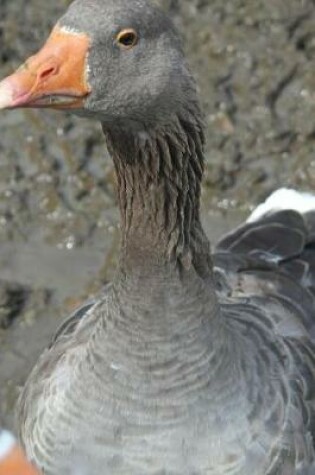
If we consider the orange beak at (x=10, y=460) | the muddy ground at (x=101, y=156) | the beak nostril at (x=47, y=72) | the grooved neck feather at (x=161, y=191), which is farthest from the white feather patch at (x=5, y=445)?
the muddy ground at (x=101, y=156)

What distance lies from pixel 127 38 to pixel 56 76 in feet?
0.68

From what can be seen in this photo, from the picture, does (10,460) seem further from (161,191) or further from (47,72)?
(161,191)

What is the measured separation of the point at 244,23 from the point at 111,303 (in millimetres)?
2827

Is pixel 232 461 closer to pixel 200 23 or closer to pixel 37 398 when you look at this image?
pixel 37 398

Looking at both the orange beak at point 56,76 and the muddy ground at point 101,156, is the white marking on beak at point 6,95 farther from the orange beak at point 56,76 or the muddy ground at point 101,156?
the muddy ground at point 101,156

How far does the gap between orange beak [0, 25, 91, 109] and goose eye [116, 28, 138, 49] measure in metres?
0.08

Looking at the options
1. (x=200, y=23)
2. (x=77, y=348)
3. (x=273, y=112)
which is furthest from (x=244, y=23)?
(x=77, y=348)

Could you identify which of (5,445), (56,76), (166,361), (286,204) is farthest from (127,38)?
(286,204)

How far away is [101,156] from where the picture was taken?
5.10 meters

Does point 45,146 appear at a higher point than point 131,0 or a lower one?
lower

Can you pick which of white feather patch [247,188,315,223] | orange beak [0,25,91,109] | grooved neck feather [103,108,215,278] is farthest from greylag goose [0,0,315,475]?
white feather patch [247,188,315,223]

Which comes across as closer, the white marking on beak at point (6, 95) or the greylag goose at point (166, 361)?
the white marking on beak at point (6, 95)

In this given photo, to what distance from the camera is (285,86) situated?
5.37 metres

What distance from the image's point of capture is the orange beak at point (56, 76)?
100.0 inches
